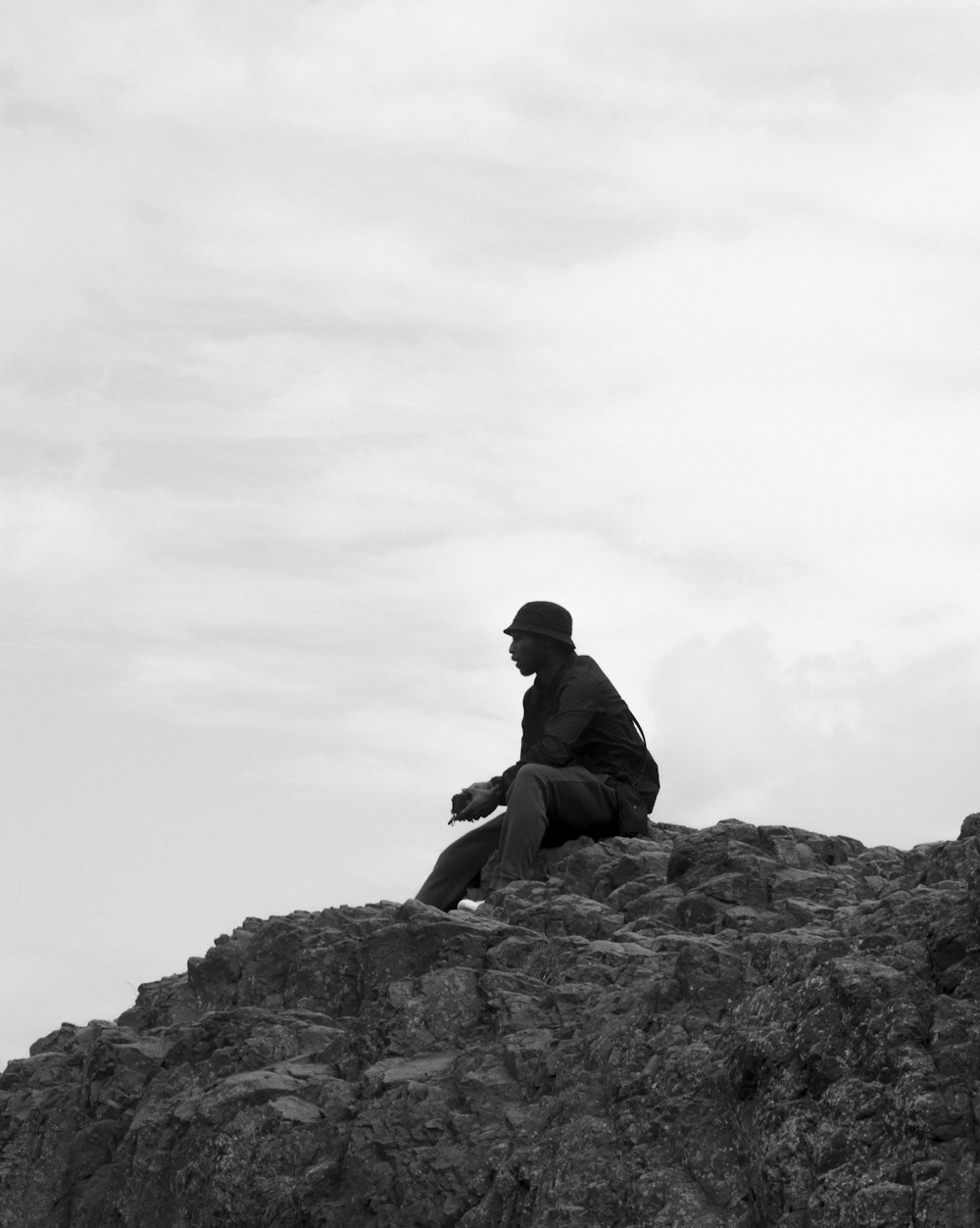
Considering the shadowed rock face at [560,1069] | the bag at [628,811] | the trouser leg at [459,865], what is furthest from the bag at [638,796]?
the shadowed rock face at [560,1069]

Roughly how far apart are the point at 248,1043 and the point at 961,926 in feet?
19.4

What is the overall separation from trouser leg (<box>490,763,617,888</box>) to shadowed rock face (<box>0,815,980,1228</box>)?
1.14 metres

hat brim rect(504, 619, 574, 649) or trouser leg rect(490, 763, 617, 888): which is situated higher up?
hat brim rect(504, 619, 574, 649)

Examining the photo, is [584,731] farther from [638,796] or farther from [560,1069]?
[560,1069]

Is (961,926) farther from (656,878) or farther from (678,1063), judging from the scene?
(656,878)

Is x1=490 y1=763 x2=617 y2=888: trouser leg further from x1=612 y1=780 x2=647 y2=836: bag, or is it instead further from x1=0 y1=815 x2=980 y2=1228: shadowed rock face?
x1=0 y1=815 x2=980 y2=1228: shadowed rock face

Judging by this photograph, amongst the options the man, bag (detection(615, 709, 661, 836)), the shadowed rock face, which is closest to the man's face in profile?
the man

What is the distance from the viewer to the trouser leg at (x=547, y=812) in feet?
61.7

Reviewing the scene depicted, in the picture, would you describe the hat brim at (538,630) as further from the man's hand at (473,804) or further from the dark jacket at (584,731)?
the man's hand at (473,804)

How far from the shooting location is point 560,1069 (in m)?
11.8

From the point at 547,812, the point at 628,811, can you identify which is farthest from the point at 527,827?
the point at 628,811

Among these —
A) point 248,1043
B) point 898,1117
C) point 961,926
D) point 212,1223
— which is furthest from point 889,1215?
point 248,1043

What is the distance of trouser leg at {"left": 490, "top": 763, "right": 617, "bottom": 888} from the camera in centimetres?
1881

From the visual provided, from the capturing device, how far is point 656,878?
17.4m
